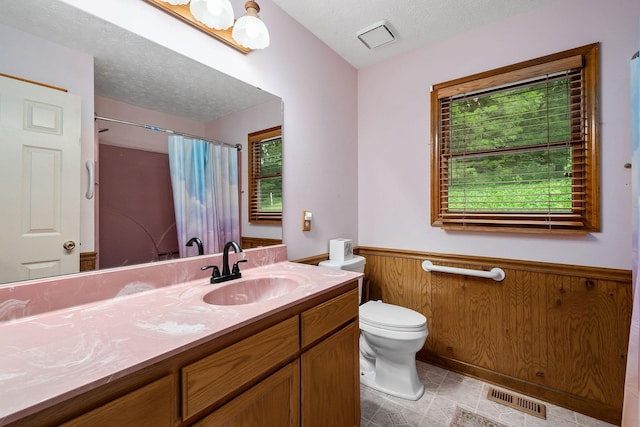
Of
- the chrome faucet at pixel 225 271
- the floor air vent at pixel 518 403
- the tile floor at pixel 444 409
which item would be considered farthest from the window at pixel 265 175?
the floor air vent at pixel 518 403

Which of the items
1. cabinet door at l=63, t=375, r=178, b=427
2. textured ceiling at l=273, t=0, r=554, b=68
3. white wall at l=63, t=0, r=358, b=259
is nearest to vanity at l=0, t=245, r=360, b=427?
cabinet door at l=63, t=375, r=178, b=427

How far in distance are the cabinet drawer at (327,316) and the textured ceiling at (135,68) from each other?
1068 mm

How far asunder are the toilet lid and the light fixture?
170 centimetres

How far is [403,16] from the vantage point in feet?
5.80

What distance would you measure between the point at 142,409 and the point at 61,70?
1.10 metres

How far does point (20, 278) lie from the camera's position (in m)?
Answer: 0.86

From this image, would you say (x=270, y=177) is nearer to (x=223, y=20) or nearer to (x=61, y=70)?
(x=223, y=20)

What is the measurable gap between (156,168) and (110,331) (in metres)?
0.69

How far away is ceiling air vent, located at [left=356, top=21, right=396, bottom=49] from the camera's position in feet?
6.07

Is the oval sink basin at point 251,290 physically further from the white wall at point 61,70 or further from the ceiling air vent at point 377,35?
the ceiling air vent at point 377,35

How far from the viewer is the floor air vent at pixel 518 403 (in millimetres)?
1594

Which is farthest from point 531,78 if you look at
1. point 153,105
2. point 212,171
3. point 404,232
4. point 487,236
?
point 153,105

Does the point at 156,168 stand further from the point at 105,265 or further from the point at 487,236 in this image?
the point at 487,236

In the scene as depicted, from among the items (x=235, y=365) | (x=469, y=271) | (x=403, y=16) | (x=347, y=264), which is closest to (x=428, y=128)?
(x=403, y=16)
